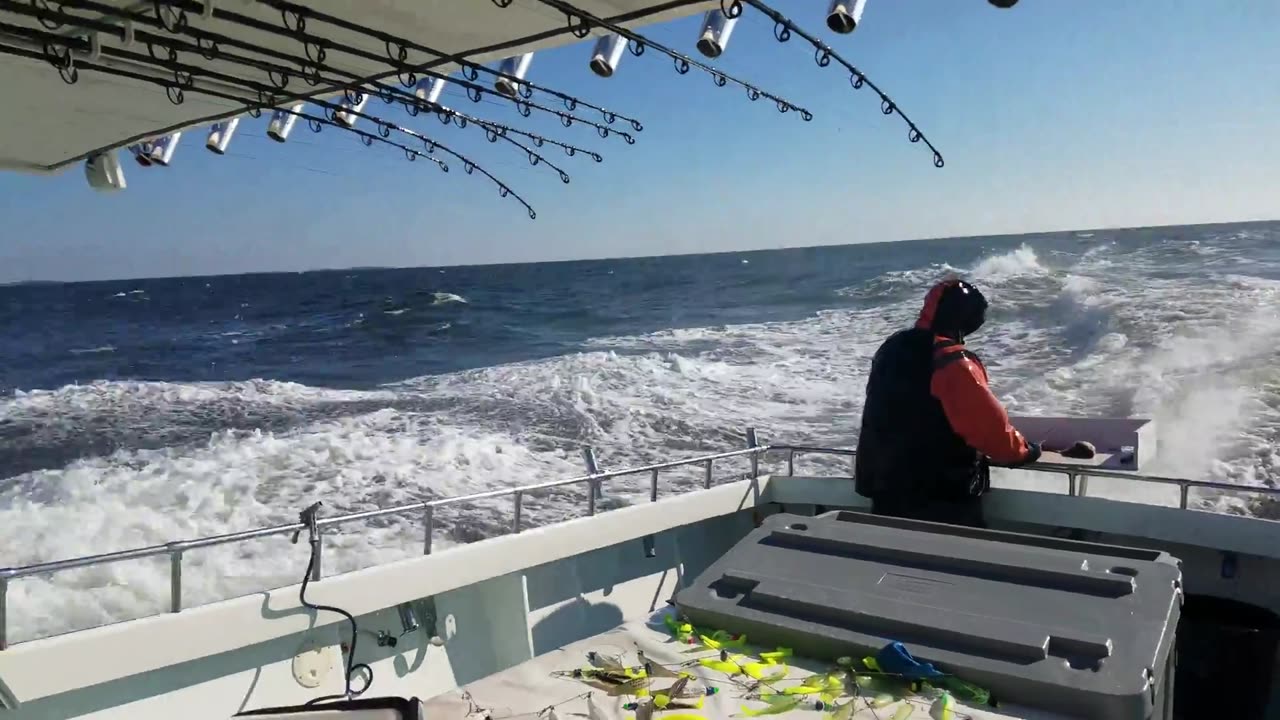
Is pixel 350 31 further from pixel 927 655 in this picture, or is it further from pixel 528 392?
pixel 528 392

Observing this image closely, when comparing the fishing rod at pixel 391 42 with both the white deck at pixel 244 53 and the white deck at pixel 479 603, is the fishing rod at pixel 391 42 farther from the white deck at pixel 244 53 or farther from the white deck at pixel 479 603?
the white deck at pixel 479 603

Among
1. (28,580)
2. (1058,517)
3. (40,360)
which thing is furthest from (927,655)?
(40,360)

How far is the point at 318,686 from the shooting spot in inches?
117

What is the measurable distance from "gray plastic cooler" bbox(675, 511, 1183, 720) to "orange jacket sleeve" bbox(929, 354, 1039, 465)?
2.78 feet

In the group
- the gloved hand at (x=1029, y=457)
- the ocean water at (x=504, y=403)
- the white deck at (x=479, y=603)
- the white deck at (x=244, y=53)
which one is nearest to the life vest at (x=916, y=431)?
the gloved hand at (x=1029, y=457)

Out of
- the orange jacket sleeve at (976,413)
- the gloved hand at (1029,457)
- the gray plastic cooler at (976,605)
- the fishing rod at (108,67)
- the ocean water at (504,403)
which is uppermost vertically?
the fishing rod at (108,67)

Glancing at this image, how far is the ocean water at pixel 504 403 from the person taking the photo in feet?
24.5

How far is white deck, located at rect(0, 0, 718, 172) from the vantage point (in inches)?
116

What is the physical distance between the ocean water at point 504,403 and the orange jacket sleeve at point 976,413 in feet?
10.9

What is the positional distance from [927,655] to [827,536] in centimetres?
63

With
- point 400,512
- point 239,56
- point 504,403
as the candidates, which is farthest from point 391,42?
point 504,403

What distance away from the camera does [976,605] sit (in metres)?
1.86

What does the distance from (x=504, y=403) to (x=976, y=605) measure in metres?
12.3

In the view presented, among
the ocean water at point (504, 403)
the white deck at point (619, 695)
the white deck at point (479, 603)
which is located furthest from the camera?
the ocean water at point (504, 403)
